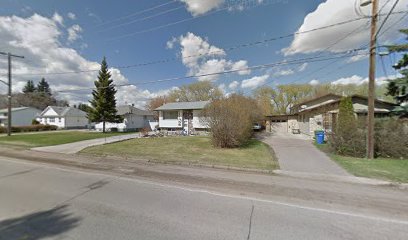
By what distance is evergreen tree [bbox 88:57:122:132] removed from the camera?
25.6m

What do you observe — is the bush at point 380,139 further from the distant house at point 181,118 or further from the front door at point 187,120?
the front door at point 187,120

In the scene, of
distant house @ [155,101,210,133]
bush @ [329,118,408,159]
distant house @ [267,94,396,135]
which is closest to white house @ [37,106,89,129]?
distant house @ [155,101,210,133]

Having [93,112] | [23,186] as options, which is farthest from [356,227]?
[93,112]

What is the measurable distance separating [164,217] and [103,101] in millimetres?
25186

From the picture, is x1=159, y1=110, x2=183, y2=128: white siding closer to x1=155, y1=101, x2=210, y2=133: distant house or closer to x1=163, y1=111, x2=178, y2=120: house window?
x1=155, y1=101, x2=210, y2=133: distant house

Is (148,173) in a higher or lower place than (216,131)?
lower

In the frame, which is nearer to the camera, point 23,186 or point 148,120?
point 23,186

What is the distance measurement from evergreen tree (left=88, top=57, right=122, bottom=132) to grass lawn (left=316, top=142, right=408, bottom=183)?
24.9 m

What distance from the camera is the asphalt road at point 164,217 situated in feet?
11.0

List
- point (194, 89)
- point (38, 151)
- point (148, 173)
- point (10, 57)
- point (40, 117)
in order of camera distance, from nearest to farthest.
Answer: point (148, 173) → point (38, 151) → point (10, 57) → point (40, 117) → point (194, 89)

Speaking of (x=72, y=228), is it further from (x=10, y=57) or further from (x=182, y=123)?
(x=10, y=57)

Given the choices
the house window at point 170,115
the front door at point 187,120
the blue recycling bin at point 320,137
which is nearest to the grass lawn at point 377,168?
the blue recycling bin at point 320,137

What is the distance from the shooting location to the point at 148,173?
24.7ft

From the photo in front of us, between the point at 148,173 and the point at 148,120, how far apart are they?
108ft
